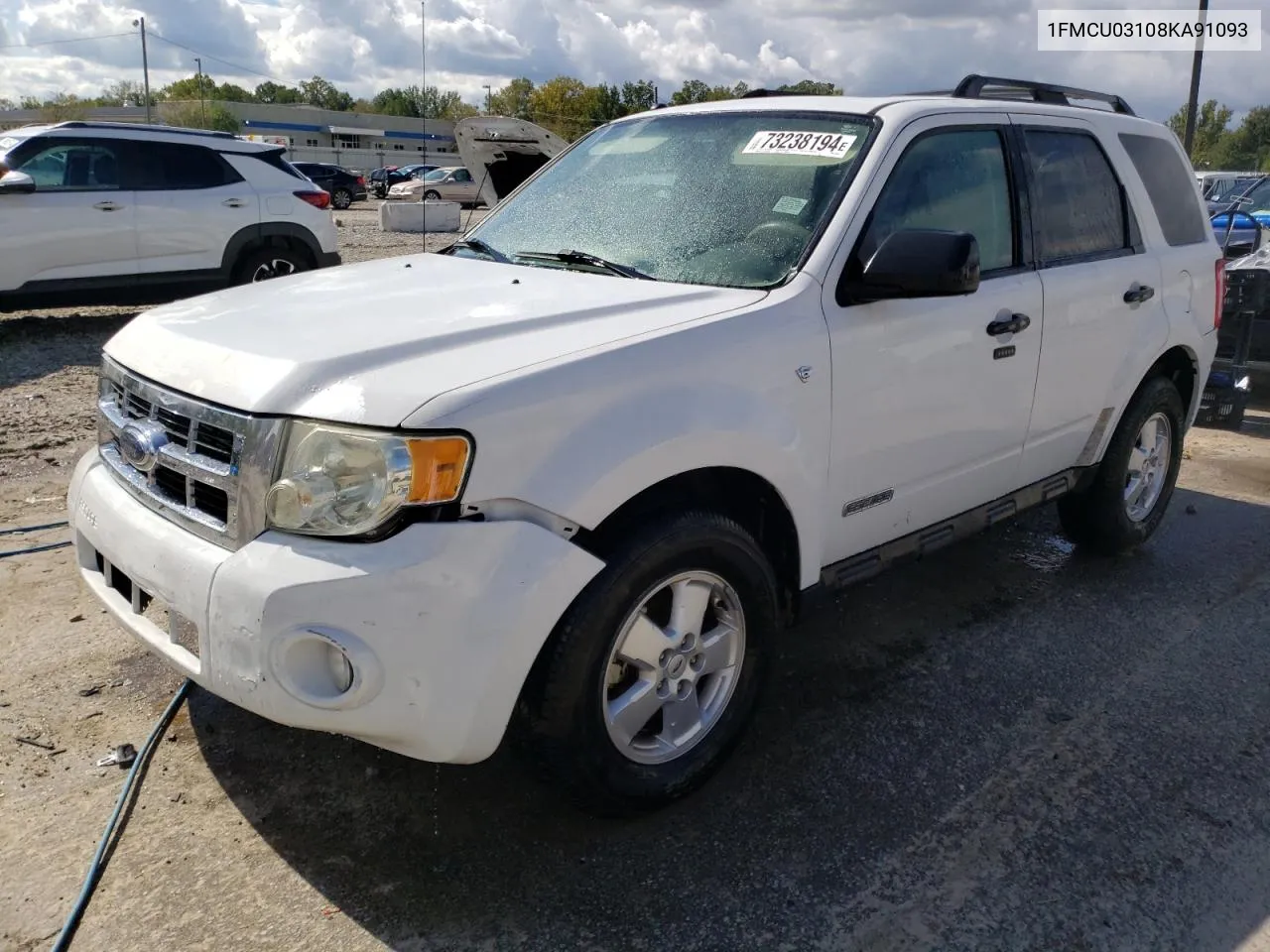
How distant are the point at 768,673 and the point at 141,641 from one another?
1741mm

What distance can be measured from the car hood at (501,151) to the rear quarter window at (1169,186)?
8.85 feet

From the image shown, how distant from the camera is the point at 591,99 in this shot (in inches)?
3482

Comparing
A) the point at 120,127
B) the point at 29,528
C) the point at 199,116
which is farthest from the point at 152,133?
the point at 199,116

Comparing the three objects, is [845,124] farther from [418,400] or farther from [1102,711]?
[1102,711]

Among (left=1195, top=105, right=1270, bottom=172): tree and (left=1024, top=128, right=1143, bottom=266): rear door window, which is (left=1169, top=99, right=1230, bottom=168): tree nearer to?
(left=1195, top=105, right=1270, bottom=172): tree

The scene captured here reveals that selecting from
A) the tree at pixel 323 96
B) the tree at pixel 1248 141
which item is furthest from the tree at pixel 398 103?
the tree at pixel 1248 141

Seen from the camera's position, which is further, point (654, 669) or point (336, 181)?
point (336, 181)

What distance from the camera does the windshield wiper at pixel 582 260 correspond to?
130 inches

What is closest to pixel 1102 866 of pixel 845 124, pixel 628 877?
pixel 628 877

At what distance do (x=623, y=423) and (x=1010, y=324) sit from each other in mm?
1827

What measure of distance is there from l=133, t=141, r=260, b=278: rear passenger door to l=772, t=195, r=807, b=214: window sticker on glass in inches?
312

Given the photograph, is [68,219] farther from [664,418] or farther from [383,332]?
[664,418]

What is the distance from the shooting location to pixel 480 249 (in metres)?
3.91

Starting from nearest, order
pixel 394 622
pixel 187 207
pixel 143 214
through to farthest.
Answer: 1. pixel 394 622
2. pixel 143 214
3. pixel 187 207
